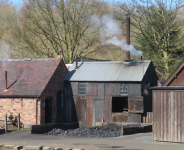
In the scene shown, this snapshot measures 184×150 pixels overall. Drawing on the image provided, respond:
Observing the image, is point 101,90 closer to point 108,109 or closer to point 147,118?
point 108,109

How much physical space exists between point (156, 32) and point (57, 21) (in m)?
12.8

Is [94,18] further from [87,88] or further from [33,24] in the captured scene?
[87,88]

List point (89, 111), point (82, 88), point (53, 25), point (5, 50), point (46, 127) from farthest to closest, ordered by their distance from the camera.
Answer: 1. point (53, 25)
2. point (5, 50)
3. point (82, 88)
4. point (89, 111)
5. point (46, 127)

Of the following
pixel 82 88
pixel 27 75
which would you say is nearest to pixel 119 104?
pixel 82 88

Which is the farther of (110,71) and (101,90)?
(110,71)

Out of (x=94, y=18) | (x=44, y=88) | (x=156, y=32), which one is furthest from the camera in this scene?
(x=94, y=18)

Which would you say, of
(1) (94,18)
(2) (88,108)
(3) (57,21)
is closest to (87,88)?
(2) (88,108)

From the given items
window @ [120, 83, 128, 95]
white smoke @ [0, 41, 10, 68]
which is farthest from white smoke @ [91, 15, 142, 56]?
white smoke @ [0, 41, 10, 68]

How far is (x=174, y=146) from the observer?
1398 cm

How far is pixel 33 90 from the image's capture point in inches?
932

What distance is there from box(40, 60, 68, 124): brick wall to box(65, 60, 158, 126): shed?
2.34ft

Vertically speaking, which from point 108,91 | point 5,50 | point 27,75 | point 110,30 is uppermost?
point 110,30

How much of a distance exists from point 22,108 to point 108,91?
6.65 meters

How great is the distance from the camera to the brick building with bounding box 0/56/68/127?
76.4 feet
